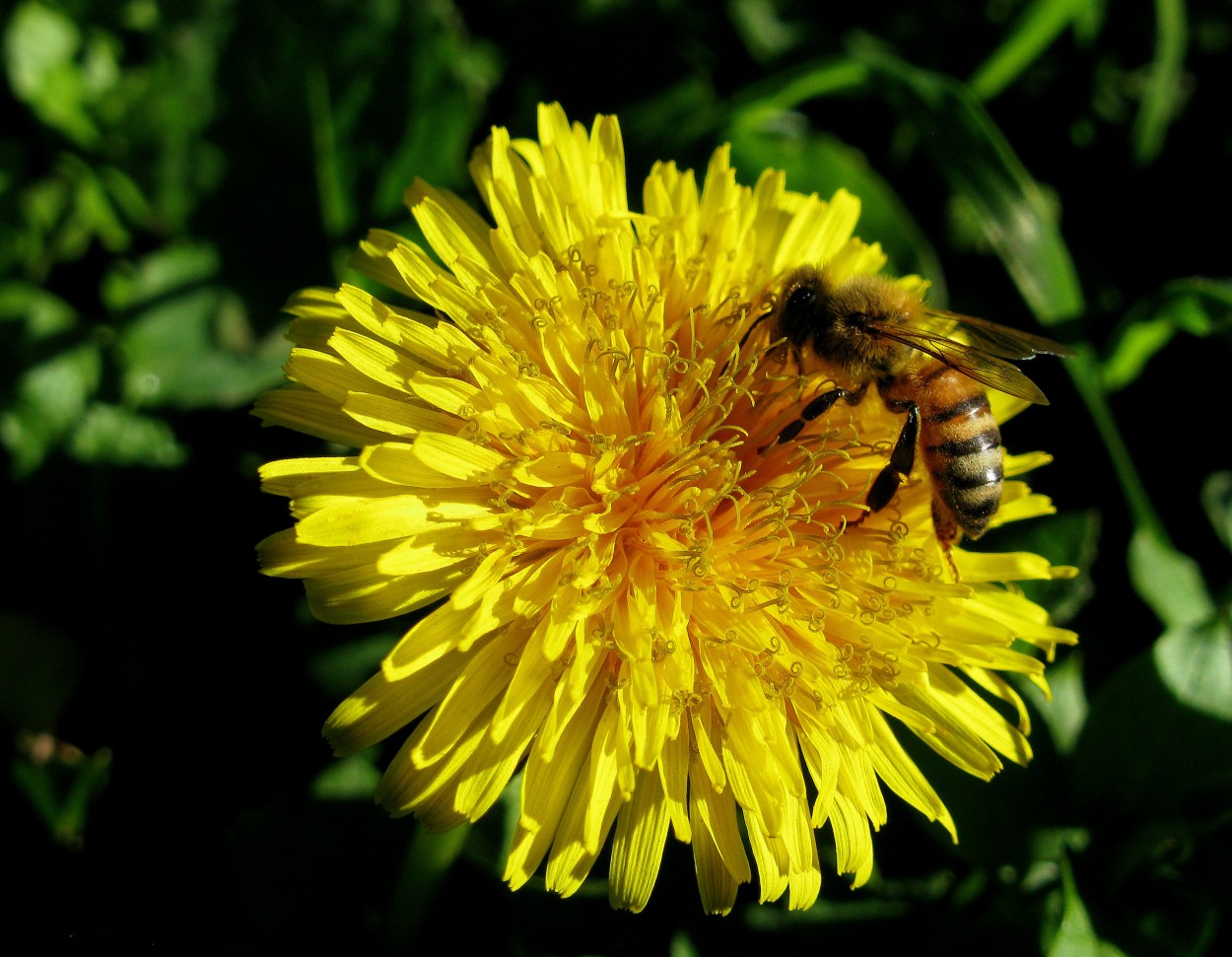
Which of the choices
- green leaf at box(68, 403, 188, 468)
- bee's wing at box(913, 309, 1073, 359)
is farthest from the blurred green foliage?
bee's wing at box(913, 309, 1073, 359)

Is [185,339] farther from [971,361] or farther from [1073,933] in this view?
[1073,933]

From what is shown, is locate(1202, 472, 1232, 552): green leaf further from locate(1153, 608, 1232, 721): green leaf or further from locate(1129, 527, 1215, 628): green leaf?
locate(1153, 608, 1232, 721): green leaf

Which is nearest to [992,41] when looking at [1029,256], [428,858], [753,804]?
[1029,256]

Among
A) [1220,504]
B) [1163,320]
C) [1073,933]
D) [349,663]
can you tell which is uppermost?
[1163,320]

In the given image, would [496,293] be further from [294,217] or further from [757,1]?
[757,1]

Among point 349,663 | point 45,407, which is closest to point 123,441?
point 45,407

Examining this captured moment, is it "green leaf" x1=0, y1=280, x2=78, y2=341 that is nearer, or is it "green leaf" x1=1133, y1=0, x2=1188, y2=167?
"green leaf" x1=0, y1=280, x2=78, y2=341

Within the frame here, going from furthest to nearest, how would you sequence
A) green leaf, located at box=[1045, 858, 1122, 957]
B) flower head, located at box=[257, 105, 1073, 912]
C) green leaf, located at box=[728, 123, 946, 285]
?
green leaf, located at box=[728, 123, 946, 285] → green leaf, located at box=[1045, 858, 1122, 957] → flower head, located at box=[257, 105, 1073, 912]

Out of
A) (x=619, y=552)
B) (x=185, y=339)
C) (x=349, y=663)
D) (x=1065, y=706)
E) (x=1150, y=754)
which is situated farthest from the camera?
(x=185, y=339)
